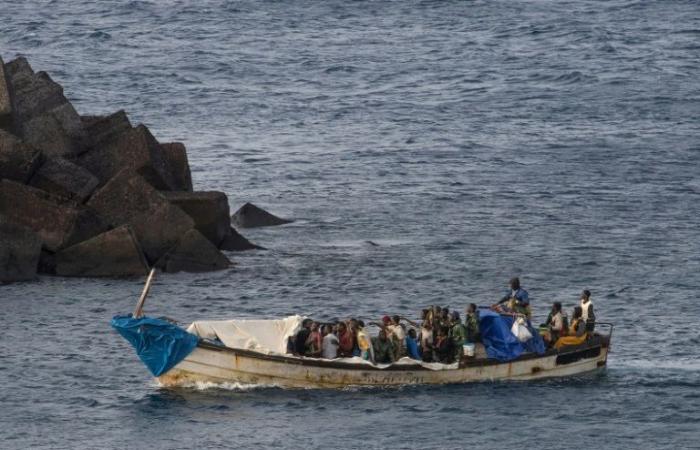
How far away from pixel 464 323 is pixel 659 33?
2762 inches

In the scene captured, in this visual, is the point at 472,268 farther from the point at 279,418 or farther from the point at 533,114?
the point at 533,114

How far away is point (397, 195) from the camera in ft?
246

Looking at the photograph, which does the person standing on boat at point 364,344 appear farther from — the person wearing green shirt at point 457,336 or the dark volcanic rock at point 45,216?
the dark volcanic rock at point 45,216

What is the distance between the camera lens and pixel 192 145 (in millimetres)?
84562

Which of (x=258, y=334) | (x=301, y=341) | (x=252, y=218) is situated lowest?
(x=252, y=218)

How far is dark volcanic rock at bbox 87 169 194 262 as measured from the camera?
5881 cm

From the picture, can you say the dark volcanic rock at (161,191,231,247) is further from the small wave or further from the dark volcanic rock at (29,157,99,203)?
the small wave

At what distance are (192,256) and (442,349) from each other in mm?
14900

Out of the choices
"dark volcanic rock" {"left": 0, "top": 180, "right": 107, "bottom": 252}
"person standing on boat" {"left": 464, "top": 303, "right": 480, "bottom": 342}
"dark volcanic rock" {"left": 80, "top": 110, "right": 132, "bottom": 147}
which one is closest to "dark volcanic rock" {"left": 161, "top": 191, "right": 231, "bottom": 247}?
"dark volcanic rock" {"left": 0, "top": 180, "right": 107, "bottom": 252}

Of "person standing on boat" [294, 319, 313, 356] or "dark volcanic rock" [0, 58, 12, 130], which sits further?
"dark volcanic rock" [0, 58, 12, 130]

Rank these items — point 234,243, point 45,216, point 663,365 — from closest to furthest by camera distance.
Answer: point 663,365, point 45,216, point 234,243

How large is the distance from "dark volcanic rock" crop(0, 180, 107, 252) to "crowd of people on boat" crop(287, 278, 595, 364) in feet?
44.2

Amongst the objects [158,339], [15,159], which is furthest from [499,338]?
[15,159]

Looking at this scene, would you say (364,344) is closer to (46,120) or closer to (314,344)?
(314,344)
